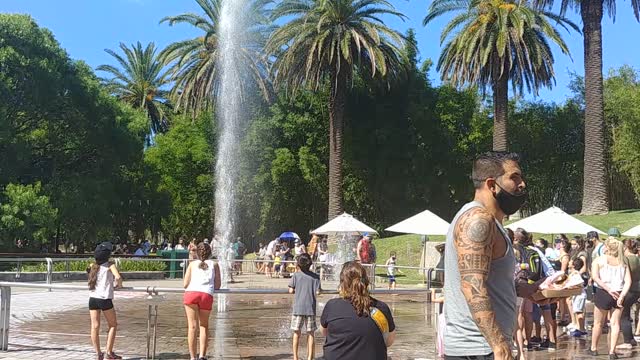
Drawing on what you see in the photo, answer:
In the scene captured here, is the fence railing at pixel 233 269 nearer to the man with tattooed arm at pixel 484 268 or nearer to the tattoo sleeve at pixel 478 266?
the man with tattooed arm at pixel 484 268

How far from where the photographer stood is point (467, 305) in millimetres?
3588

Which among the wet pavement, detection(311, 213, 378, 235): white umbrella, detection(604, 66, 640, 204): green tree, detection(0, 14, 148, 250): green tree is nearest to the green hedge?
the wet pavement

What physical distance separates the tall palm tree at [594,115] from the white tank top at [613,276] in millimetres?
24092

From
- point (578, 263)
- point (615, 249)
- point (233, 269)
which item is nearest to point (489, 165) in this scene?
point (615, 249)

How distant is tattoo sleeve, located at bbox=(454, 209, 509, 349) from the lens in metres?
3.44

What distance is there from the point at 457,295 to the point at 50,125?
3846 cm

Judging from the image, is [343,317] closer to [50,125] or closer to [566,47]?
[566,47]

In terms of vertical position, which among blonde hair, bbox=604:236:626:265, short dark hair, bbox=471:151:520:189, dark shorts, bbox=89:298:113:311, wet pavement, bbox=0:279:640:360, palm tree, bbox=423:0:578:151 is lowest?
wet pavement, bbox=0:279:640:360

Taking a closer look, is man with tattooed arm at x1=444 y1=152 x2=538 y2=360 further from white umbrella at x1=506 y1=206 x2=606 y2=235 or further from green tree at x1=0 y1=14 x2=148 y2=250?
green tree at x1=0 y1=14 x2=148 y2=250

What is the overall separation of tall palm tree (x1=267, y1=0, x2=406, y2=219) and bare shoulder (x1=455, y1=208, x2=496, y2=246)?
3133cm

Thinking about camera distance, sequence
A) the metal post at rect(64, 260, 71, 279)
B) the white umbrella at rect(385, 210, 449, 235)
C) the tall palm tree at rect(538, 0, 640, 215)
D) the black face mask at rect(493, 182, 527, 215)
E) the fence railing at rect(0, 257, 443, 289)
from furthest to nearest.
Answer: the tall palm tree at rect(538, 0, 640, 215) < the metal post at rect(64, 260, 71, 279) < the fence railing at rect(0, 257, 443, 289) < the white umbrella at rect(385, 210, 449, 235) < the black face mask at rect(493, 182, 527, 215)

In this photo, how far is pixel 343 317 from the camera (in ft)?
16.2

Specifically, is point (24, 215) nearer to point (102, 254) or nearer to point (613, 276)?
point (102, 254)

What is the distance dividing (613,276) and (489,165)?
7.73 meters
